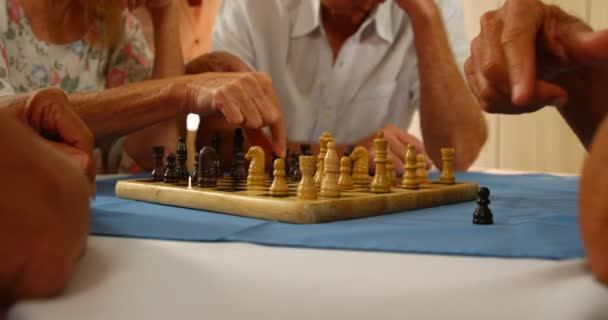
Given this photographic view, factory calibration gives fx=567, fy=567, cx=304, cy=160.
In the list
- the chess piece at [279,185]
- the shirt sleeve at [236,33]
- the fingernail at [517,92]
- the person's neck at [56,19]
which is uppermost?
the shirt sleeve at [236,33]

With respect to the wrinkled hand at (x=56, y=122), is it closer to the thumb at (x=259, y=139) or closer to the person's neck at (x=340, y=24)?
the thumb at (x=259, y=139)

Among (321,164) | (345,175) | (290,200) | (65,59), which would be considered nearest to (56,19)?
(65,59)

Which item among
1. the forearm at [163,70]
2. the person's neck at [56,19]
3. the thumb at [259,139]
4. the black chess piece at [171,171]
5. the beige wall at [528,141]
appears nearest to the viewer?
the black chess piece at [171,171]

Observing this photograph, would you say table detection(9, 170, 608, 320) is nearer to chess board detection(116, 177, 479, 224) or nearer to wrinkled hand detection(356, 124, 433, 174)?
chess board detection(116, 177, 479, 224)

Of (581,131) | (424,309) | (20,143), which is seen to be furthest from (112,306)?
(581,131)

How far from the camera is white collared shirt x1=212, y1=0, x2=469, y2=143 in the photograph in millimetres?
2709

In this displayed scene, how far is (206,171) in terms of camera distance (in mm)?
1191

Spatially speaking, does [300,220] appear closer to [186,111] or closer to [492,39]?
[492,39]

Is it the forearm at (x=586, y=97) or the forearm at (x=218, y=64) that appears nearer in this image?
the forearm at (x=586, y=97)

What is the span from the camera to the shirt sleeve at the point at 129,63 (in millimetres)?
2324

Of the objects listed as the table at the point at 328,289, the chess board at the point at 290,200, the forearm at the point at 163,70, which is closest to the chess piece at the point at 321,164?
the chess board at the point at 290,200

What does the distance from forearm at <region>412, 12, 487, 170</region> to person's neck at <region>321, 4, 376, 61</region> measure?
36 cm

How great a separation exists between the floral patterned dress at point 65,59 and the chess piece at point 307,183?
0.97 meters

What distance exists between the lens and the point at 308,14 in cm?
265
